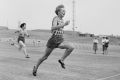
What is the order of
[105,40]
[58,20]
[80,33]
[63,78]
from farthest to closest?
[80,33] < [105,40] < [63,78] < [58,20]

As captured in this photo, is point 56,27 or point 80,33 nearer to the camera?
point 56,27

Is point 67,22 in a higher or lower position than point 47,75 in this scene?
higher

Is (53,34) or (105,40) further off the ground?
(53,34)

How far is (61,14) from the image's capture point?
27.9 ft

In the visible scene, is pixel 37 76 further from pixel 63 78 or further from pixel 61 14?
pixel 61 14

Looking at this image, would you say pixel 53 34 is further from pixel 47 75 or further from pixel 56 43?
pixel 47 75

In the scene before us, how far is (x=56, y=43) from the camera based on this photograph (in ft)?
28.1

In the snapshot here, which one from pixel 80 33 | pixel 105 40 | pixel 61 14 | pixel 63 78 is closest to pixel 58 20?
pixel 61 14

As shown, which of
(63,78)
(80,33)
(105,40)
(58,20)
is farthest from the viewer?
(80,33)

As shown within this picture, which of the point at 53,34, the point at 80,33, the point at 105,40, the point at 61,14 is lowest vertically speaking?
the point at 80,33

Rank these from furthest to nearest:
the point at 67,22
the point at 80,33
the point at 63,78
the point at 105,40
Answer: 1. the point at 80,33
2. the point at 105,40
3. the point at 63,78
4. the point at 67,22

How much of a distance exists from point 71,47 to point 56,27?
31.7 inches

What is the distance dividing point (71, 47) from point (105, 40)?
20.4 metres

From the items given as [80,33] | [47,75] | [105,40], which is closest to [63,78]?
[47,75]
